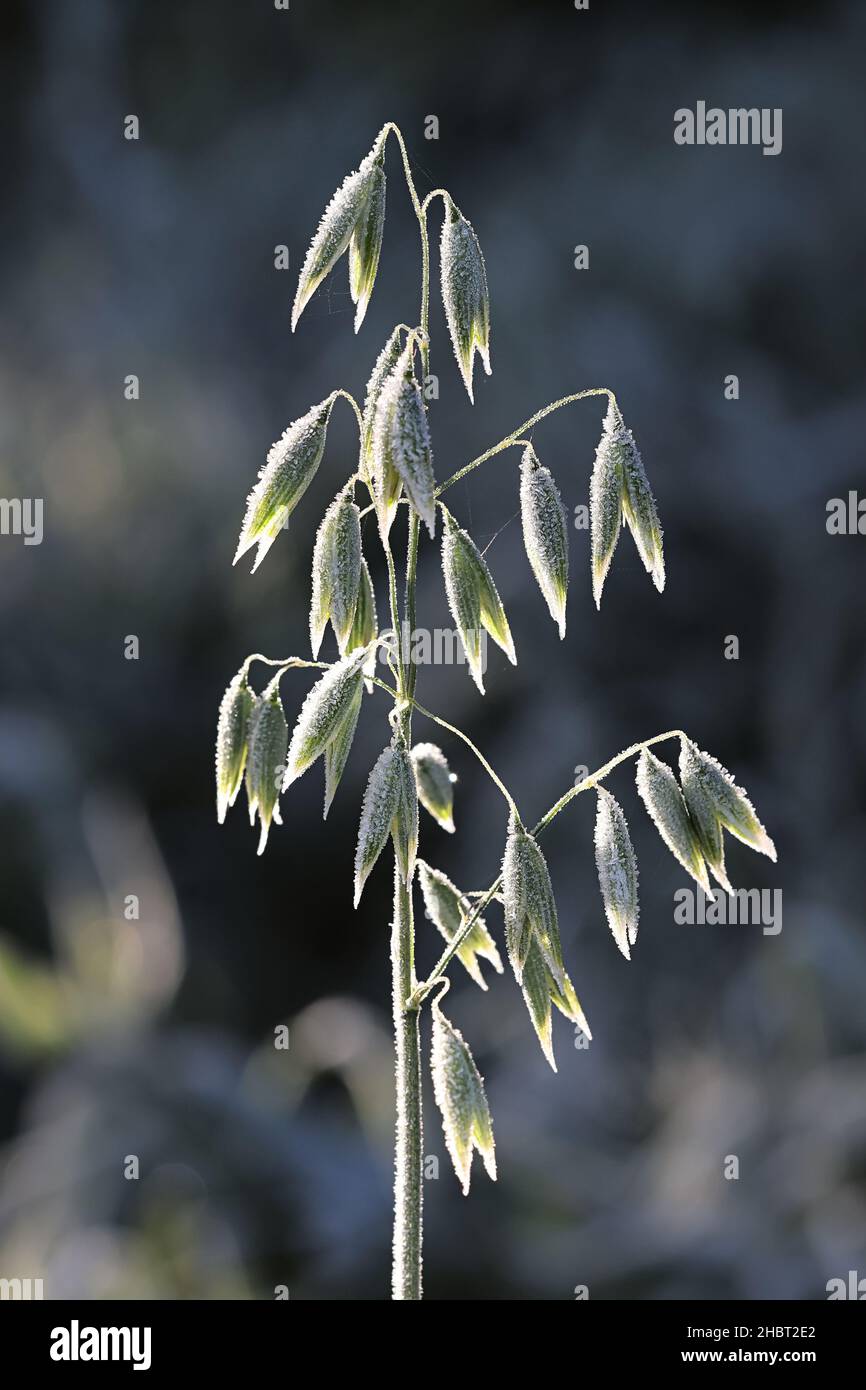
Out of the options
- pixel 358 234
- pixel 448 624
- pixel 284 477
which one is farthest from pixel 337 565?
pixel 448 624

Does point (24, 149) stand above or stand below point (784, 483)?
above

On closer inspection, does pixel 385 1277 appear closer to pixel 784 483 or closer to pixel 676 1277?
pixel 676 1277

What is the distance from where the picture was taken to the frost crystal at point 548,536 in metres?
0.53

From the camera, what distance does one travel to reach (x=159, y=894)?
66.0 inches

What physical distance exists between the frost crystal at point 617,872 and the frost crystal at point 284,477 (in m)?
0.18

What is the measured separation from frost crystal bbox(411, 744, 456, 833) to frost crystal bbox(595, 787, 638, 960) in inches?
4.1

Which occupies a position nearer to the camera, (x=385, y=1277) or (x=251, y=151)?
(x=385, y=1277)

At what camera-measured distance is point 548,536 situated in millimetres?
536

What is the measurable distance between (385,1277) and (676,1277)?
350 millimetres

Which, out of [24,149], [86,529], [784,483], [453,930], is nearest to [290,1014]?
[86,529]

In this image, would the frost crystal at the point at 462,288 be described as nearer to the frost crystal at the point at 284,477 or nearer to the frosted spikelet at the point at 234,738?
the frost crystal at the point at 284,477

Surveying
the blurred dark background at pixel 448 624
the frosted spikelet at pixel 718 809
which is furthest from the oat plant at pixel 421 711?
the blurred dark background at pixel 448 624

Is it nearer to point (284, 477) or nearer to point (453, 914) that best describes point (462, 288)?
point (284, 477)

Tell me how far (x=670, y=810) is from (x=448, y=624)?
3.50 feet
